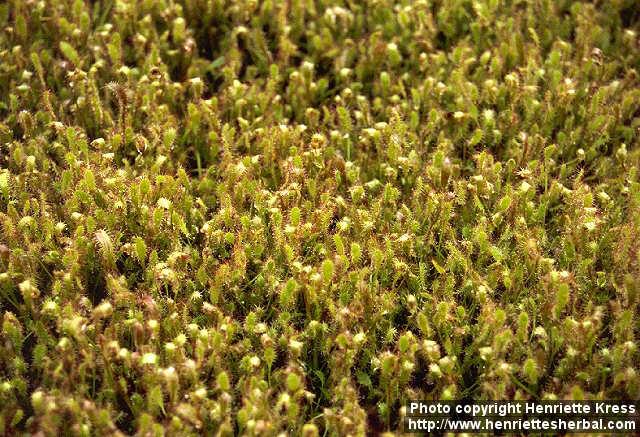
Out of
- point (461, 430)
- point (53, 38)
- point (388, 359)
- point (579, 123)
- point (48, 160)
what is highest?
point (53, 38)

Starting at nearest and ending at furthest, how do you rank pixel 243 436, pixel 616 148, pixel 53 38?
pixel 243 436
pixel 616 148
pixel 53 38

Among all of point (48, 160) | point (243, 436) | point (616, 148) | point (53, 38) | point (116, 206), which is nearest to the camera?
point (243, 436)

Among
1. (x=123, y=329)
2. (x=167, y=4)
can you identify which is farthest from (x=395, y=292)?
(x=167, y=4)

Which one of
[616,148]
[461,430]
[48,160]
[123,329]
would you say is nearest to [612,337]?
[461,430]

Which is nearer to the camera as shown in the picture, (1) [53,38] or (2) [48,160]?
(2) [48,160]

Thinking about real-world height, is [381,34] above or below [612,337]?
above

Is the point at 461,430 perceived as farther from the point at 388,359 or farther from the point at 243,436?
the point at 243,436
